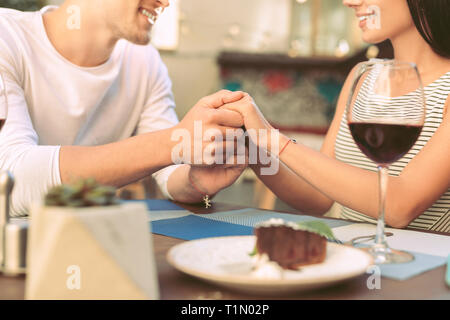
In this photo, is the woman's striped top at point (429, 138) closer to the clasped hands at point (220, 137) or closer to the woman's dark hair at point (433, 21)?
the woman's dark hair at point (433, 21)

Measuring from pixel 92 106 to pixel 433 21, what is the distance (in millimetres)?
966

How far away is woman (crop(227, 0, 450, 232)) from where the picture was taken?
95 cm

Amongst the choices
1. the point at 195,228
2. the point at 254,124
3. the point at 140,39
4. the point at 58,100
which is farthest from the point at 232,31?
the point at 195,228

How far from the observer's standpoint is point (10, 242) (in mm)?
535

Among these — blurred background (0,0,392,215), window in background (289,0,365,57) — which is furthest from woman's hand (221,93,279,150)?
window in background (289,0,365,57)

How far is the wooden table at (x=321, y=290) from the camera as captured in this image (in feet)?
1.61

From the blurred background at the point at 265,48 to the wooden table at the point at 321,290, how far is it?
16.9 ft

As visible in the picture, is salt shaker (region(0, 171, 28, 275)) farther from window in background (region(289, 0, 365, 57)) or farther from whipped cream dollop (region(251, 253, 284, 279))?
window in background (region(289, 0, 365, 57))

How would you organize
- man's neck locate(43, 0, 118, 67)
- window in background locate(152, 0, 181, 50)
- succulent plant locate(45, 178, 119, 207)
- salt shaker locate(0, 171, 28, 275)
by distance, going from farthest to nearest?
window in background locate(152, 0, 181, 50)
man's neck locate(43, 0, 118, 67)
salt shaker locate(0, 171, 28, 275)
succulent plant locate(45, 178, 119, 207)

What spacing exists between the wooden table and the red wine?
20 centimetres

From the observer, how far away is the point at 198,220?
0.91 m

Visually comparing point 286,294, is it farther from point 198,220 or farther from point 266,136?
point 266,136

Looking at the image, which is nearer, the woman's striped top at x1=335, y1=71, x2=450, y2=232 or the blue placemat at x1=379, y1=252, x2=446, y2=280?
the blue placemat at x1=379, y1=252, x2=446, y2=280

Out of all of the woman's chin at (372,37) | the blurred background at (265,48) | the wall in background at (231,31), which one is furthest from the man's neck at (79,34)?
the wall in background at (231,31)
